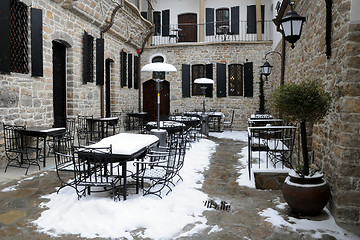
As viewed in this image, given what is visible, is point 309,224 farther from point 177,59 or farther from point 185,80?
point 177,59

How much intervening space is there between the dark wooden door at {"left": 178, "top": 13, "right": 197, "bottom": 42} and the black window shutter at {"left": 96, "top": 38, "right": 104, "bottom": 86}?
609 centimetres

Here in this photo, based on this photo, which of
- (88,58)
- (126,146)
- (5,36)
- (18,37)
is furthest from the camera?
(88,58)

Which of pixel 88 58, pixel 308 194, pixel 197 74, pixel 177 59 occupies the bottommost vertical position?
pixel 308 194

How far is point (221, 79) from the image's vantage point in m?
13.8

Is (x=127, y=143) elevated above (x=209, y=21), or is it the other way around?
(x=209, y=21)

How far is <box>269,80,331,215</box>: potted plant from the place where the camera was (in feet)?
11.8

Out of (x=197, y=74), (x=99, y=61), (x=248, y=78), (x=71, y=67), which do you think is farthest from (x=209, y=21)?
(x=71, y=67)

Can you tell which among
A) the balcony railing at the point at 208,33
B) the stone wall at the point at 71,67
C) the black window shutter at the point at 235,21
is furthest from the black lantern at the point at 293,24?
the black window shutter at the point at 235,21

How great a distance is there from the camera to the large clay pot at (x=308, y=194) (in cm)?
359

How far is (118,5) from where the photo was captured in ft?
33.5

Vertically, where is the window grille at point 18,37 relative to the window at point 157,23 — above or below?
below

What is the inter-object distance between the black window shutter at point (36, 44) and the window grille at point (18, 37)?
0.37ft

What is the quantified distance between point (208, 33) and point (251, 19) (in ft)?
6.55

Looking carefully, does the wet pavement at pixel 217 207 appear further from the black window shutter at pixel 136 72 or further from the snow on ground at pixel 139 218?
the black window shutter at pixel 136 72
